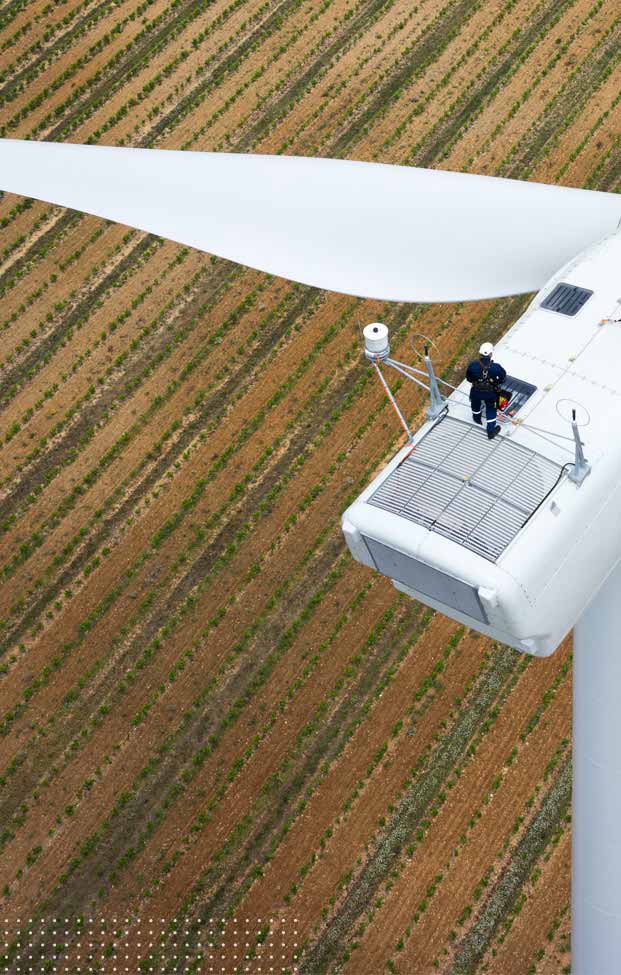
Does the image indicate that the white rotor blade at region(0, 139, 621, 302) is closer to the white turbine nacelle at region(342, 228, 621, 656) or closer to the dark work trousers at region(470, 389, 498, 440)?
the white turbine nacelle at region(342, 228, 621, 656)

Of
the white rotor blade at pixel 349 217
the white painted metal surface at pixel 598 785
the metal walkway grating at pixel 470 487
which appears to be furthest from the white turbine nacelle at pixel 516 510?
the white rotor blade at pixel 349 217

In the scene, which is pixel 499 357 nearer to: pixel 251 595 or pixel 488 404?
pixel 488 404

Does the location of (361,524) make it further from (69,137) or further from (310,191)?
(69,137)

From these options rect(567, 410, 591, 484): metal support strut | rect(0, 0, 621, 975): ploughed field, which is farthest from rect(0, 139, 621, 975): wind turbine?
rect(0, 0, 621, 975): ploughed field

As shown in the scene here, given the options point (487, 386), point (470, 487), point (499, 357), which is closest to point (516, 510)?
point (470, 487)

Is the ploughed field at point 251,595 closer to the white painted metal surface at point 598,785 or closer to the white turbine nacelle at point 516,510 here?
the white painted metal surface at point 598,785
